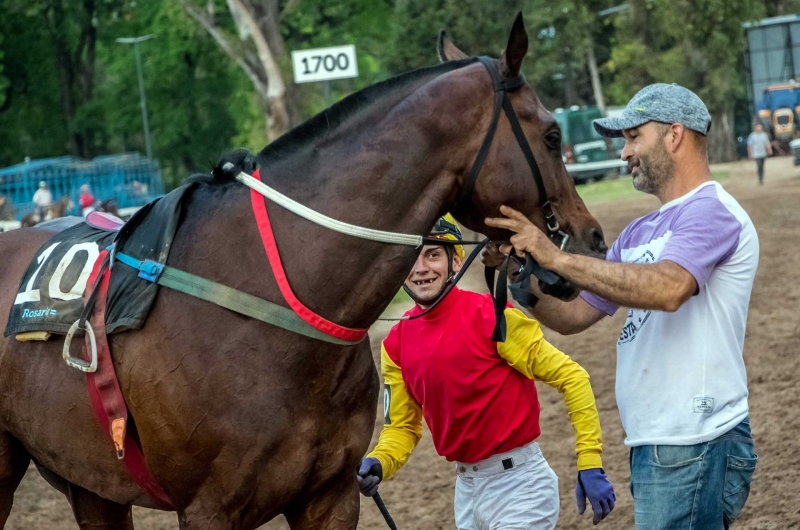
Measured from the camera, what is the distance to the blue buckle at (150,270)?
3.11m

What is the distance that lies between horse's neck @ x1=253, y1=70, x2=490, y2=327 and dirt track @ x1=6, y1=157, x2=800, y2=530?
2.63 meters

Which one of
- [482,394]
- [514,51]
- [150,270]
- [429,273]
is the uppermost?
[514,51]

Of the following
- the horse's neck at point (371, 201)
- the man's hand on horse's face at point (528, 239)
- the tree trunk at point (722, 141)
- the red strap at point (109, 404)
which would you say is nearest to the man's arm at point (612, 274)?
the man's hand on horse's face at point (528, 239)

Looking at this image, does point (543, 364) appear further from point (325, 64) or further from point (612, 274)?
point (325, 64)

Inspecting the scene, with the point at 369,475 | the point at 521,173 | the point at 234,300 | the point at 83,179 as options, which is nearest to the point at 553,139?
the point at 521,173

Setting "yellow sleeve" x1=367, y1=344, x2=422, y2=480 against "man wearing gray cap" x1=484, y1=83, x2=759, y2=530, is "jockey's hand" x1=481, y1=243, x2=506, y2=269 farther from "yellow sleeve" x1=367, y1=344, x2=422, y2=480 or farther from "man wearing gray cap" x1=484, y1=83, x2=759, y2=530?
"yellow sleeve" x1=367, y1=344, x2=422, y2=480

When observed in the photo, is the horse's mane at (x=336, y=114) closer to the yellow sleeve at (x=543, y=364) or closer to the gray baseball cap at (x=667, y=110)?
the gray baseball cap at (x=667, y=110)

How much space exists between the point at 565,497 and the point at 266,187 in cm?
322

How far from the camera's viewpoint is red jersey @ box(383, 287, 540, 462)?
3725mm

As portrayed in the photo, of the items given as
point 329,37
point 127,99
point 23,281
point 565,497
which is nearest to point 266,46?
point 565,497

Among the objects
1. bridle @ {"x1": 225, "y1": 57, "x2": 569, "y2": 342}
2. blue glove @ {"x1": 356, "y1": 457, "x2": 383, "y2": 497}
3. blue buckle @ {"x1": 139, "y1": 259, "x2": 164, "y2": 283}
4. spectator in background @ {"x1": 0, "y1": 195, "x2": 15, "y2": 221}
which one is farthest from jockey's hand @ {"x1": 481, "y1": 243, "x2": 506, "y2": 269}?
spectator in background @ {"x1": 0, "y1": 195, "x2": 15, "y2": 221}

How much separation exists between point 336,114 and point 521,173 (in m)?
0.60

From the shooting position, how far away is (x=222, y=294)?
9.98 feet

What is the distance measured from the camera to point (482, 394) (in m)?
3.75
